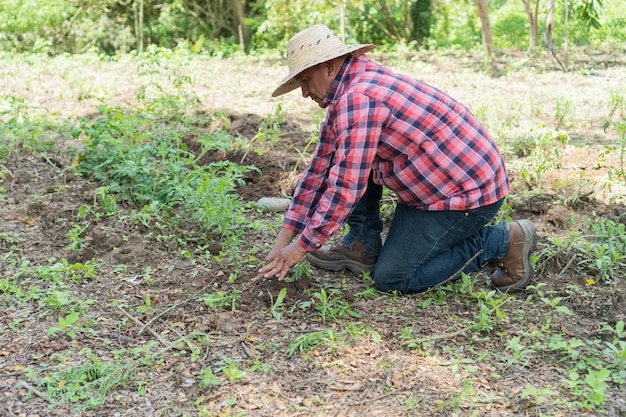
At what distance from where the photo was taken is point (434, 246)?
10.4ft

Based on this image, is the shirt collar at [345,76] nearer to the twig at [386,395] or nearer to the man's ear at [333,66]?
the man's ear at [333,66]

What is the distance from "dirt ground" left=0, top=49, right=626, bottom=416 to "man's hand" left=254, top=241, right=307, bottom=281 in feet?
0.47

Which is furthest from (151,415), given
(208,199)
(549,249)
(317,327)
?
(549,249)

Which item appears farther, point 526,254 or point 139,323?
point 526,254

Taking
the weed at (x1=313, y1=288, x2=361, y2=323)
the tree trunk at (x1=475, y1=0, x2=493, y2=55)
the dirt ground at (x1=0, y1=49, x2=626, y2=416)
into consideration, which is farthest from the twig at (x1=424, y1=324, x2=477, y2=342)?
the tree trunk at (x1=475, y1=0, x2=493, y2=55)

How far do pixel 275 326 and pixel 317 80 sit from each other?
106 centimetres

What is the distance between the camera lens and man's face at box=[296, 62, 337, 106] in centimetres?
292

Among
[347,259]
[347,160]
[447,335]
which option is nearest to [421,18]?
[347,259]

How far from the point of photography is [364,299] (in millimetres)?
3236

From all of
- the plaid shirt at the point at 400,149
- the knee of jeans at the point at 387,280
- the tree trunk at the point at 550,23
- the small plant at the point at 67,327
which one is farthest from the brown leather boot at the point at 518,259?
the tree trunk at the point at 550,23

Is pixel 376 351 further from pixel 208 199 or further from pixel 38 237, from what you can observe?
pixel 38 237

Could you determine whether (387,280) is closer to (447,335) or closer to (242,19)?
(447,335)

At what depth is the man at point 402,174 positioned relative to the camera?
2.86m

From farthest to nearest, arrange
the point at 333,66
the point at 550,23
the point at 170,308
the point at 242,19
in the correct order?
the point at 242,19 → the point at 550,23 → the point at 170,308 → the point at 333,66
